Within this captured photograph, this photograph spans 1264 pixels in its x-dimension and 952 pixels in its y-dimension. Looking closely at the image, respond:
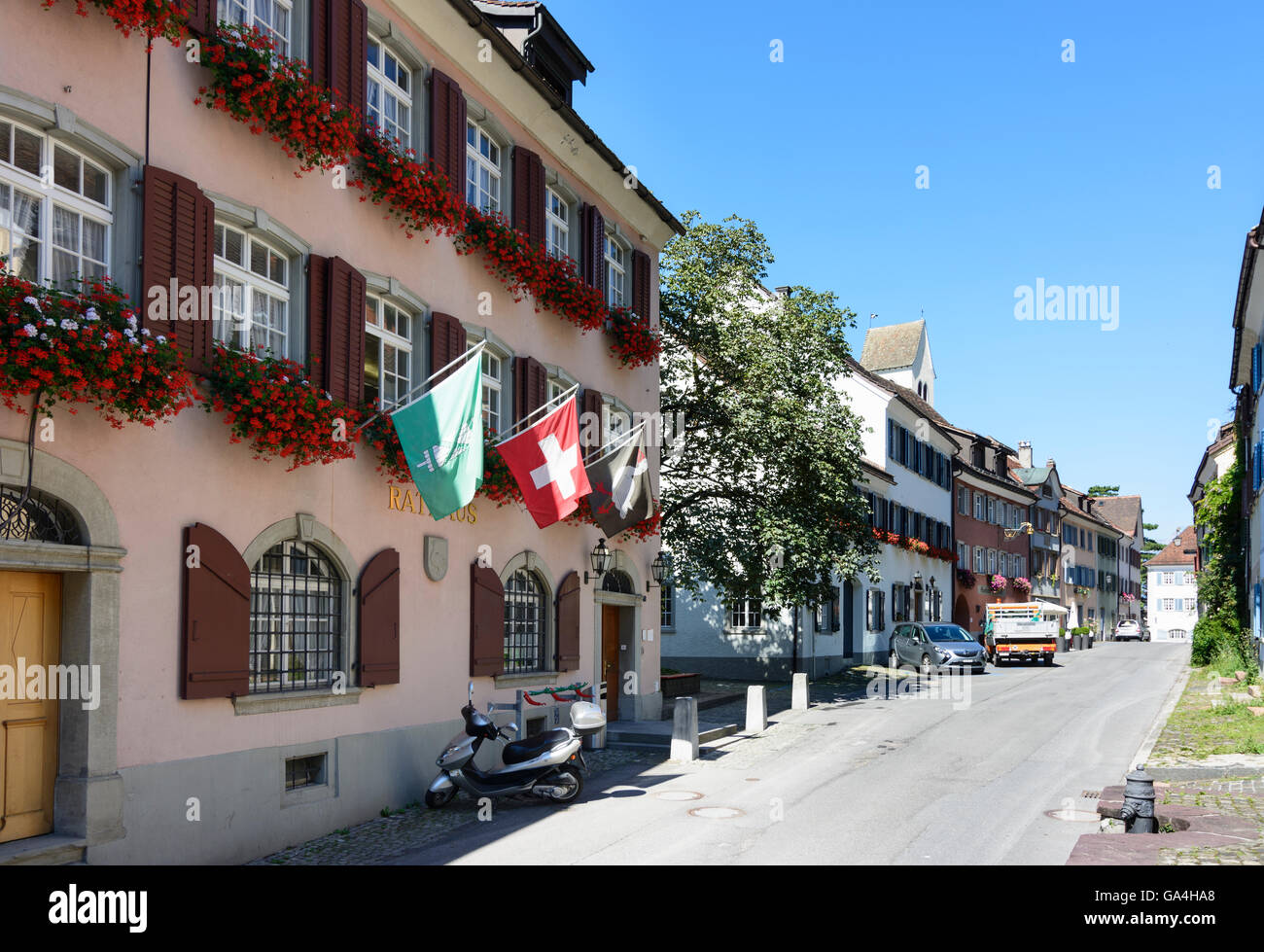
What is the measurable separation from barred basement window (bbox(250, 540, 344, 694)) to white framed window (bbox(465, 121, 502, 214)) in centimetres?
548

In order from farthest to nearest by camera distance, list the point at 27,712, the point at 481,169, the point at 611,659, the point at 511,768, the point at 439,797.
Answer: the point at 611,659 < the point at 481,169 < the point at 511,768 < the point at 439,797 < the point at 27,712

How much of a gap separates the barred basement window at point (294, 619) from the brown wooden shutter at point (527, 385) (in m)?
4.51

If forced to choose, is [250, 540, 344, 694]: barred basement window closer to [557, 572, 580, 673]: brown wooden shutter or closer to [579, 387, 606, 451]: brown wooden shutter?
[557, 572, 580, 673]: brown wooden shutter

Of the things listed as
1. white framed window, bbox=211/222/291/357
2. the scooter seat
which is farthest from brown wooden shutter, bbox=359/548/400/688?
white framed window, bbox=211/222/291/357

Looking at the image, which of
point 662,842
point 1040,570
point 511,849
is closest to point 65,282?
point 511,849

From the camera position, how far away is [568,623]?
649 inches

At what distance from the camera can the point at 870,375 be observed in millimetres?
39906

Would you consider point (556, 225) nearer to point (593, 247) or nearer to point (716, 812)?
point (593, 247)

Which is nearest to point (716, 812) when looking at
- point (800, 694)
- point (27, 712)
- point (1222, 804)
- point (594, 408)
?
point (1222, 804)

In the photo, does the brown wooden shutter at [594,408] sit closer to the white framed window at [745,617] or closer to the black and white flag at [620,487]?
the black and white flag at [620,487]

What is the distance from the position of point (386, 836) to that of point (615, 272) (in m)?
11.5

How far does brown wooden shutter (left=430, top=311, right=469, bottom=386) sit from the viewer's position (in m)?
13.0

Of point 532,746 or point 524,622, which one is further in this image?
point 524,622

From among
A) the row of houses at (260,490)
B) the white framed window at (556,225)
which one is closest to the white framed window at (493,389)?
the row of houses at (260,490)
